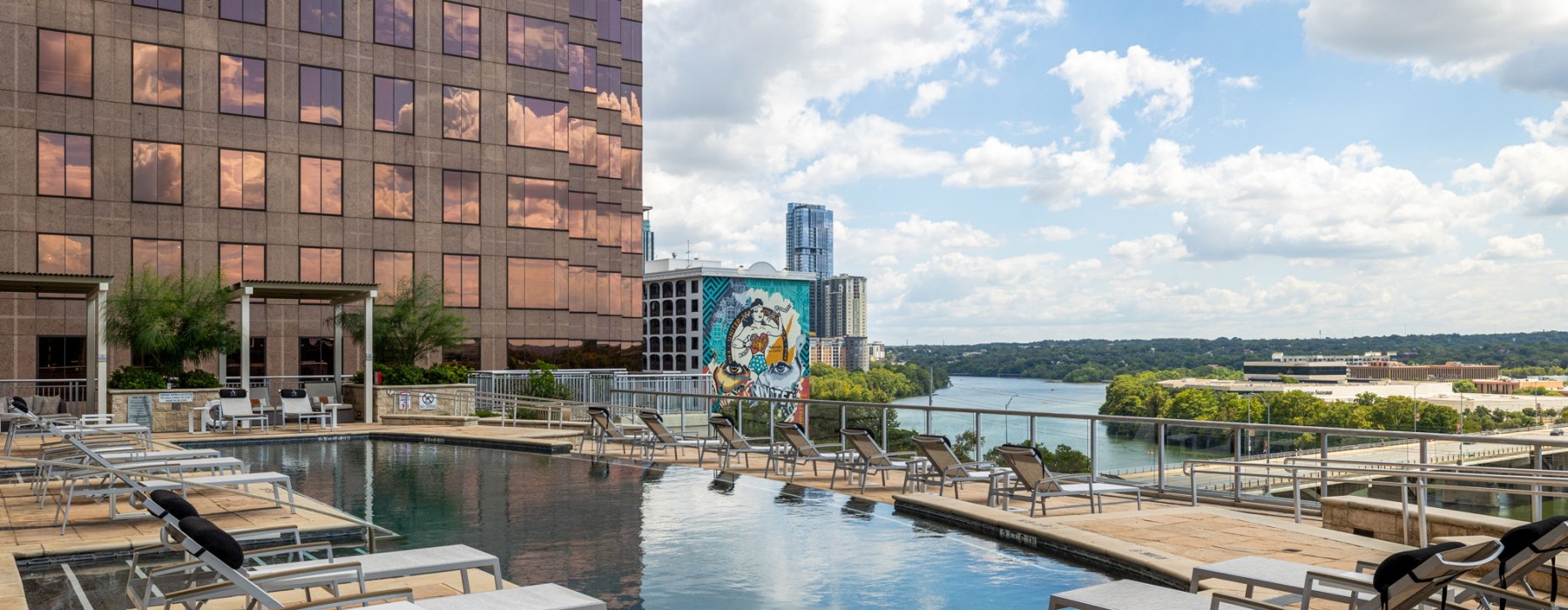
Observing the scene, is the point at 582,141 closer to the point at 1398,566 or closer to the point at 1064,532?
the point at 1064,532

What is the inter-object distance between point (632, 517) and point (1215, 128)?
368 feet

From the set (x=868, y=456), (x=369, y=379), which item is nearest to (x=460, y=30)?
(x=369, y=379)

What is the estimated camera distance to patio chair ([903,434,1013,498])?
1174 cm

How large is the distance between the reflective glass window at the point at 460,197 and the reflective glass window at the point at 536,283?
225cm

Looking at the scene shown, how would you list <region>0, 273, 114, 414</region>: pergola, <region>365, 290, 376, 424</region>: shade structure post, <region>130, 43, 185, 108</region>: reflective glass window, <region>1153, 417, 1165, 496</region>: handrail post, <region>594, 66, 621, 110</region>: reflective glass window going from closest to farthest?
<region>1153, 417, 1165, 496</region>: handrail post → <region>0, 273, 114, 414</region>: pergola → <region>365, 290, 376, 424</region>: shade structure post → <region>130, 43, 185, 108</region>: reflective glass window → <region>594, 66, 621, 110</region>: reflective glass window

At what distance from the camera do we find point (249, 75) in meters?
34.9

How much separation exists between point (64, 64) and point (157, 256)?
19.1ft

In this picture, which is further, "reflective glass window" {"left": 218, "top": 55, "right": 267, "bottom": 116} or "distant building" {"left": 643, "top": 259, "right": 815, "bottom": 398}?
"distant building" {"left": 643, "top": 259, "right": 815, "bottom": 398}

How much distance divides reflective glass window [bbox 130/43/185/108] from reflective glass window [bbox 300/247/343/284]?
19.0 feet

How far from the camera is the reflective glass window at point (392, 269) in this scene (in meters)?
37.8

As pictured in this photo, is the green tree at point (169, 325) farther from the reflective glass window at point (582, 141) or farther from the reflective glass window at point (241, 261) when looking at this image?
the reflective glass window at point (582, 141)

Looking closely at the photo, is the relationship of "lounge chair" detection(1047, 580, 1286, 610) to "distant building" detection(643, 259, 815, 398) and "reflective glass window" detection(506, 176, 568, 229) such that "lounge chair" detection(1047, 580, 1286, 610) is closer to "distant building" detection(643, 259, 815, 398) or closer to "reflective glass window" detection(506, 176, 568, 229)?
"reflective glass window" detection(506, 176, 568, 229)

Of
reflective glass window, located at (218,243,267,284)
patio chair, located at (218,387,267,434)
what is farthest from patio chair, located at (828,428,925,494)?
reflective glass window, located at (218,243,267,284)

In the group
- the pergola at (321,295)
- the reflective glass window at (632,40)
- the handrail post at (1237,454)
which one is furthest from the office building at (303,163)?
the handrail post at (1237,454)
